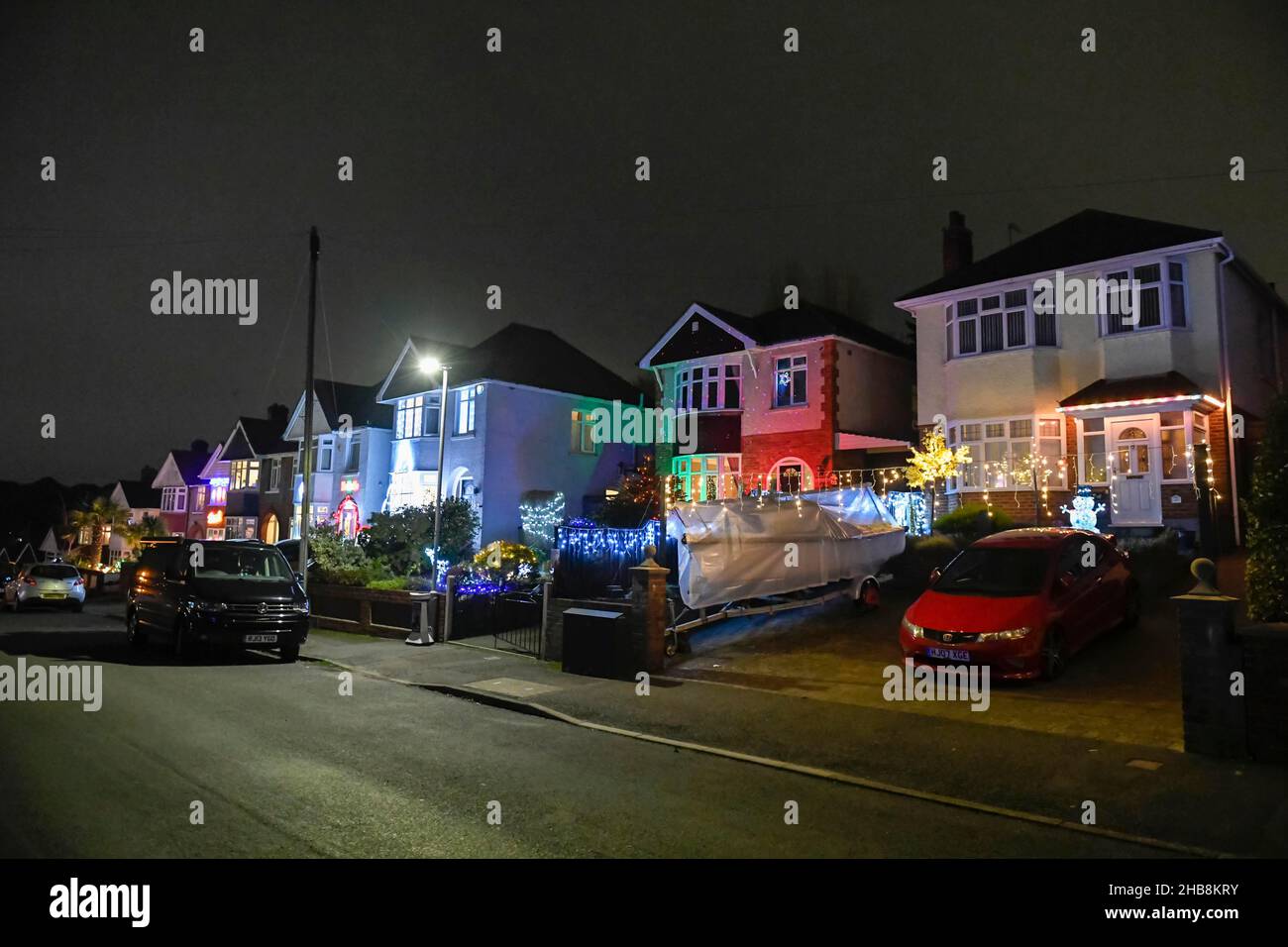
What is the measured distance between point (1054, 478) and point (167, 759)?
19.0m

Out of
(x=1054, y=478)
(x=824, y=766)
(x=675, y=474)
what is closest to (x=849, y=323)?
(x=675, y=474)

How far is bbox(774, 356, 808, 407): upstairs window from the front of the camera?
25578 mm

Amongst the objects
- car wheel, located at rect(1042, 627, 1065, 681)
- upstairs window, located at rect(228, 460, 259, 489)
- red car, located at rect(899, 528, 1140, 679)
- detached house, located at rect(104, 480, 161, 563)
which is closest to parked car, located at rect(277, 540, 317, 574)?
upstairs window, located at rect(228, 460, 259, 489)

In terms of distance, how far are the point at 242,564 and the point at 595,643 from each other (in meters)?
6.91

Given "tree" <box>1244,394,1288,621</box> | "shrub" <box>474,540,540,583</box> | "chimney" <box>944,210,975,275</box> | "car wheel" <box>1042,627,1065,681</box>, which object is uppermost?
"chimney" <box>944,210,975,275</box>

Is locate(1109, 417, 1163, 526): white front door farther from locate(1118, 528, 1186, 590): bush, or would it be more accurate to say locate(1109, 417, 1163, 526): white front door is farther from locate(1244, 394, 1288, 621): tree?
locate(1244, 394, 1288, 621): tree

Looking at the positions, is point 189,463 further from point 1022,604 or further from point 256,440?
point 1022,604

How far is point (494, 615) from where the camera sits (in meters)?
16.4

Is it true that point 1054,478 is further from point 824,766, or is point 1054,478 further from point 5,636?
point 5,636

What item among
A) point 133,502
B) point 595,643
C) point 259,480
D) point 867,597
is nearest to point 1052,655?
point 867,597

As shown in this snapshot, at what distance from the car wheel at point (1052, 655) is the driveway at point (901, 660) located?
0.13 metres

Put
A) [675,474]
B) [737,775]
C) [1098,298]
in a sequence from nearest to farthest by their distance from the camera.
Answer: [737,775]
[1098,298]
[675,474]

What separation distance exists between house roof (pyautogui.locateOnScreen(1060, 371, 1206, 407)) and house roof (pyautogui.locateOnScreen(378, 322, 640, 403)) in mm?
18823

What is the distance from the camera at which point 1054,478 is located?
19.6 meters
